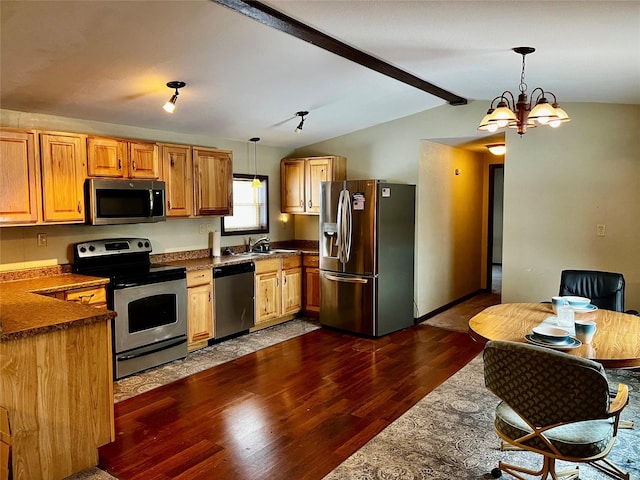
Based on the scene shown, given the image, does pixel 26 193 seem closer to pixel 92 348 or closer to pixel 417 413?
pixel 92 348

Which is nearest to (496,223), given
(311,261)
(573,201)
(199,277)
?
(573,201)

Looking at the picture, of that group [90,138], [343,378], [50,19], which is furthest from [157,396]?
[50,19]

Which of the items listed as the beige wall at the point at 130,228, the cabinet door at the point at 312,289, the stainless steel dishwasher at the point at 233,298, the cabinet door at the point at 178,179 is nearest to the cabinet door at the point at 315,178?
the beige wall at the point at 130,228

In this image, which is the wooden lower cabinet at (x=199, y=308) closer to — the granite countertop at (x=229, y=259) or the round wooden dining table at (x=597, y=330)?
the granite countertop at (x=229, y=259)

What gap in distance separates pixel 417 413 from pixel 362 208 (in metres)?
2.37

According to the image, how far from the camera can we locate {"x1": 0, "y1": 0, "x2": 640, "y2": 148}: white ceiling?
252cm

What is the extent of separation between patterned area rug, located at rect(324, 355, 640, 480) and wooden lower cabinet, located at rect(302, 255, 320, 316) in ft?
7.96

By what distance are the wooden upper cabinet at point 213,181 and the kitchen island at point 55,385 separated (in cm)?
225

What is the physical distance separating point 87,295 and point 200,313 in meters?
1.23

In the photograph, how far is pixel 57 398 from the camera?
252 cm

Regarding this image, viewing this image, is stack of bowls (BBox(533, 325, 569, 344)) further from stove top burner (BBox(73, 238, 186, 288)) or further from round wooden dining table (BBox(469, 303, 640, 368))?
stove top burner (BBox(73, 238, 186, 288))

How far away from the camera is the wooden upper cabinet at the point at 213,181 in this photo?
4.88 m

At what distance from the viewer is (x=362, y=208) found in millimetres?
5078

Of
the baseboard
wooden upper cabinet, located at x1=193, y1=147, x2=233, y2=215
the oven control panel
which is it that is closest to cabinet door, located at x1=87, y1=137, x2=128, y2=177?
the oven control panel
